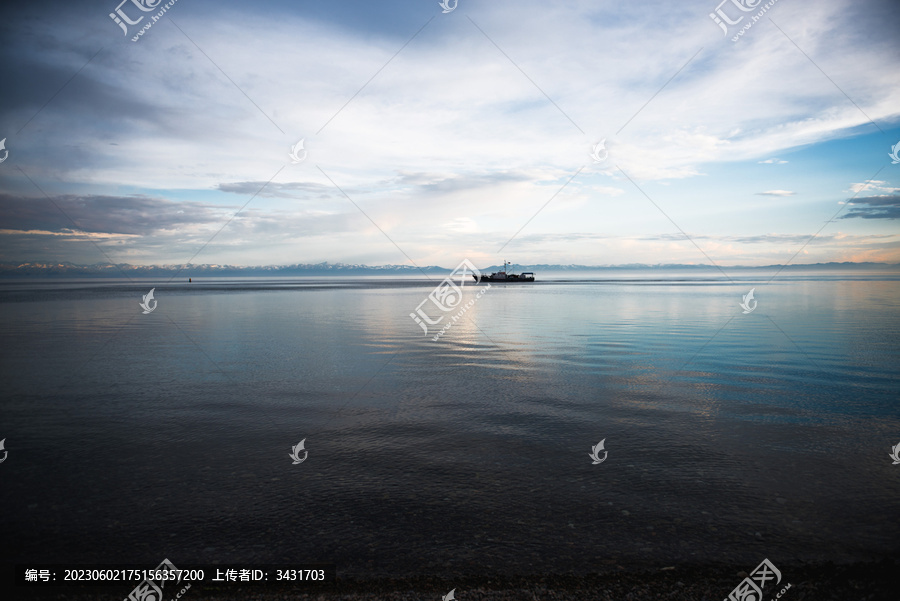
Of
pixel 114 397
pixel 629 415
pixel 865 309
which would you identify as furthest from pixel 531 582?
pixel 865 309

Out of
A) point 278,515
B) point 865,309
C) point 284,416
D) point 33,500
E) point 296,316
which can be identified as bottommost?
point 278,515

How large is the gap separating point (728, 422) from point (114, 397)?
14874 millimetres

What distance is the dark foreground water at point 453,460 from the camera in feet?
18.5

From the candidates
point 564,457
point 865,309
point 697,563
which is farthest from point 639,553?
point 865,309

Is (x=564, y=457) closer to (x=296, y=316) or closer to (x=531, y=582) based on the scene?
(x=531, y=582)

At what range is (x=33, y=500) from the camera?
6.81m

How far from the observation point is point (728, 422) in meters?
10.1

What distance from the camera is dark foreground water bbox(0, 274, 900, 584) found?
5648 mm

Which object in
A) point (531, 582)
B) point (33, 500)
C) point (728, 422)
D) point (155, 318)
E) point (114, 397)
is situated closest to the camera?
point (531, 582)

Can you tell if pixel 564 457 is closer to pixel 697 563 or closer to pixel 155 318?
pixel 697 563

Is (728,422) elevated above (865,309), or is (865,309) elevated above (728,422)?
(865,309)

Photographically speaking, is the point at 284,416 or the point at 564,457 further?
the point at 284,416

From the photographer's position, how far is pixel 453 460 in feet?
26.5

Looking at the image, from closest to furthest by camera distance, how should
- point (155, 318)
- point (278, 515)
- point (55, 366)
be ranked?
1. point (278, 515)
2. point (55, 366)
3. point (155, 318)
